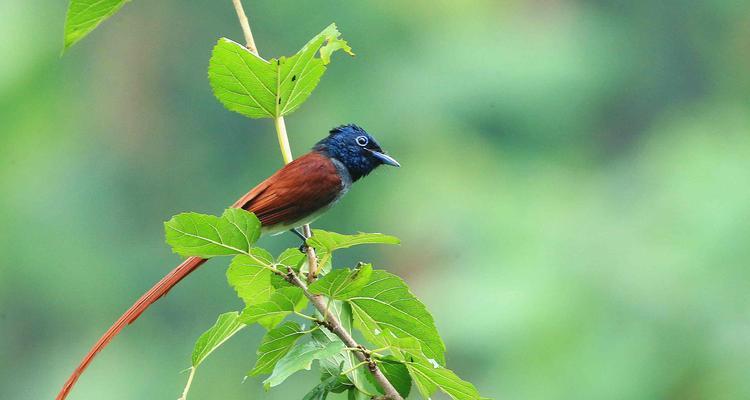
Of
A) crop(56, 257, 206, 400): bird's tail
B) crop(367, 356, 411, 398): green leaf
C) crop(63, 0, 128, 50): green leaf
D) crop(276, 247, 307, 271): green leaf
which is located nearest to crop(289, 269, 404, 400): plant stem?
crop(367, 356, 411, 398): green leaf

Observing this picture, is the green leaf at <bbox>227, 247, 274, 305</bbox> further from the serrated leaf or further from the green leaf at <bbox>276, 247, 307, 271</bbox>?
the serrated leaf

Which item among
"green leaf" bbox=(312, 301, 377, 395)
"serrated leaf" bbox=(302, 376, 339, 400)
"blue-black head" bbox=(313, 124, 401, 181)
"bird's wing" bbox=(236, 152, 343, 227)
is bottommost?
"serrated leaf" bbox=(302, 376, 339, 400)

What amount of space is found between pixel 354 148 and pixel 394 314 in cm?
94

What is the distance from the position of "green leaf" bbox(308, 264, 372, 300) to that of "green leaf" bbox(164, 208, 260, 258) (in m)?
0.10

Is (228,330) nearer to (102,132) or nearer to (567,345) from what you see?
(567,345)

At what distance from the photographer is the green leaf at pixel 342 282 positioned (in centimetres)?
132

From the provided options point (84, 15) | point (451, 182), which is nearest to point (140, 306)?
point (84, 15)

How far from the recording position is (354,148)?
231cm

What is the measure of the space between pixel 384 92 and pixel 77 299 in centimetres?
351

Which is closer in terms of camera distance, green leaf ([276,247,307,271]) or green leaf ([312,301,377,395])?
green leaf ([312,301,377,395])

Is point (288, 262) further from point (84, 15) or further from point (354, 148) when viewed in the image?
point (354, 148)

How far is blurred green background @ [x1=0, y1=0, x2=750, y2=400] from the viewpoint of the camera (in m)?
6.56

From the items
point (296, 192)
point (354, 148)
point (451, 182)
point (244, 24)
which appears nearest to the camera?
point (244, 24)

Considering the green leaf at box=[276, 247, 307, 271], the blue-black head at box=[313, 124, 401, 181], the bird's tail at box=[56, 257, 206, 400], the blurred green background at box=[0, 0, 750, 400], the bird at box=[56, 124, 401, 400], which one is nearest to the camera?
the bird's tail at box=[56, 257, 206, 400]
